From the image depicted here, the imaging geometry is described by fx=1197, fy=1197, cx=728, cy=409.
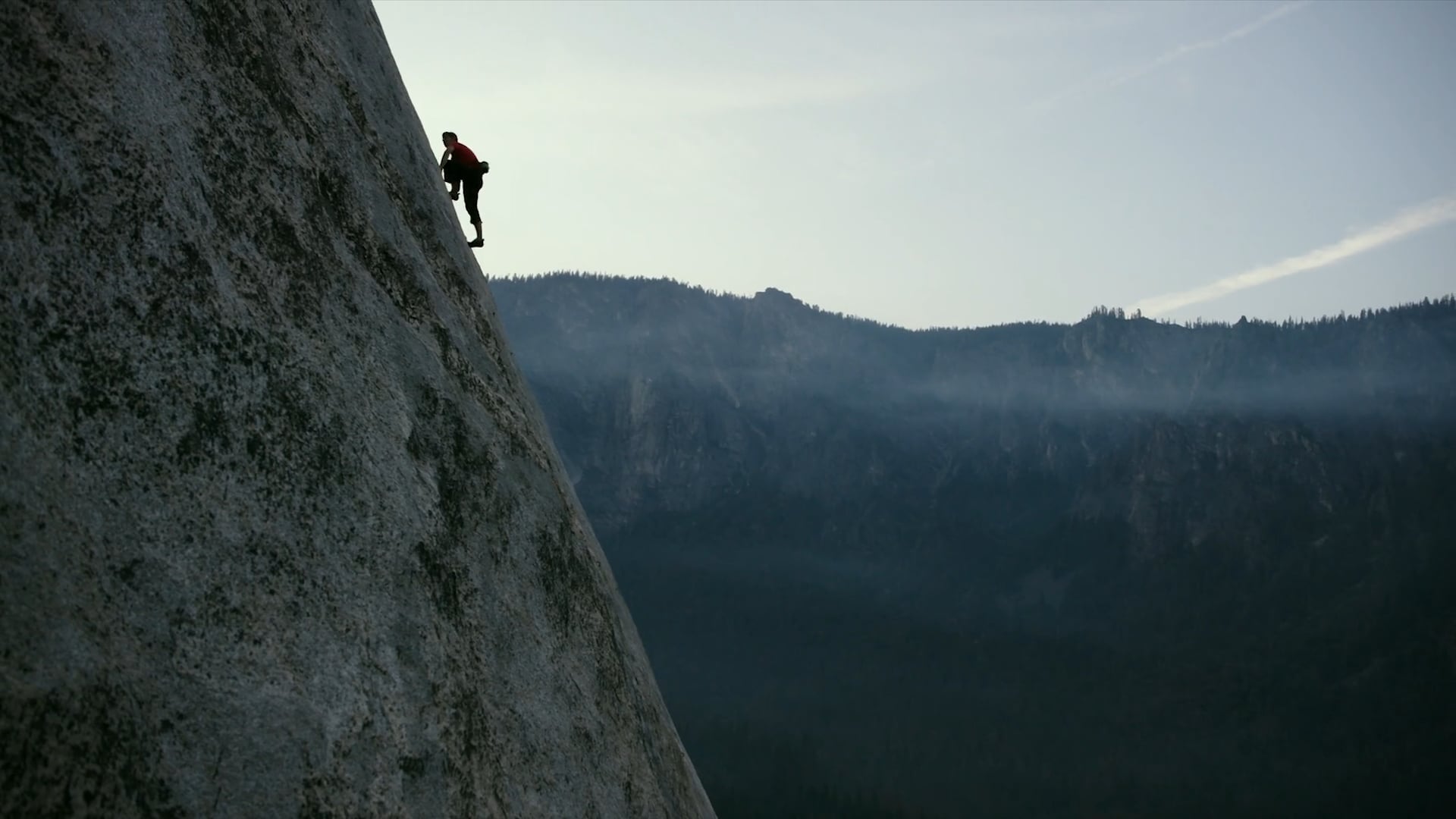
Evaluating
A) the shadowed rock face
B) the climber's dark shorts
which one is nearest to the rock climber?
the climber's dark shorts

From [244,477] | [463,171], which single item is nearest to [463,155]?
[463,171]

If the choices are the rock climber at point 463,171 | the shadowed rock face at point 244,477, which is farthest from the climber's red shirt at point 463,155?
the shadowed rock face at point 244,477

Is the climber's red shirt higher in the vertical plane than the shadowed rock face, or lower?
higher

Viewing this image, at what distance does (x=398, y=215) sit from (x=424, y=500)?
2.40 meters

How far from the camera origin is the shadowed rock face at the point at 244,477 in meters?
4.89

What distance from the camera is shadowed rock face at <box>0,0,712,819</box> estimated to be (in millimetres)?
4891

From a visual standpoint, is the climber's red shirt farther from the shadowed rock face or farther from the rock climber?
the shadowed rock face

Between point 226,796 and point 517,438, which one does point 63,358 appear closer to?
point 226,796

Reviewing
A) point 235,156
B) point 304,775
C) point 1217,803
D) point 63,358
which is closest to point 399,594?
point 304,775

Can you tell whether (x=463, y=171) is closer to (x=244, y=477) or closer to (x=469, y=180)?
(x=469, y=180)

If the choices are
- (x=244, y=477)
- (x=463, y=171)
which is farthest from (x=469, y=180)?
(x=244, y=477)

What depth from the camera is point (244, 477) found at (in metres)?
5.75

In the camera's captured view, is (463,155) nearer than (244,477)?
No

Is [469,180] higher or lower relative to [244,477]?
higher
